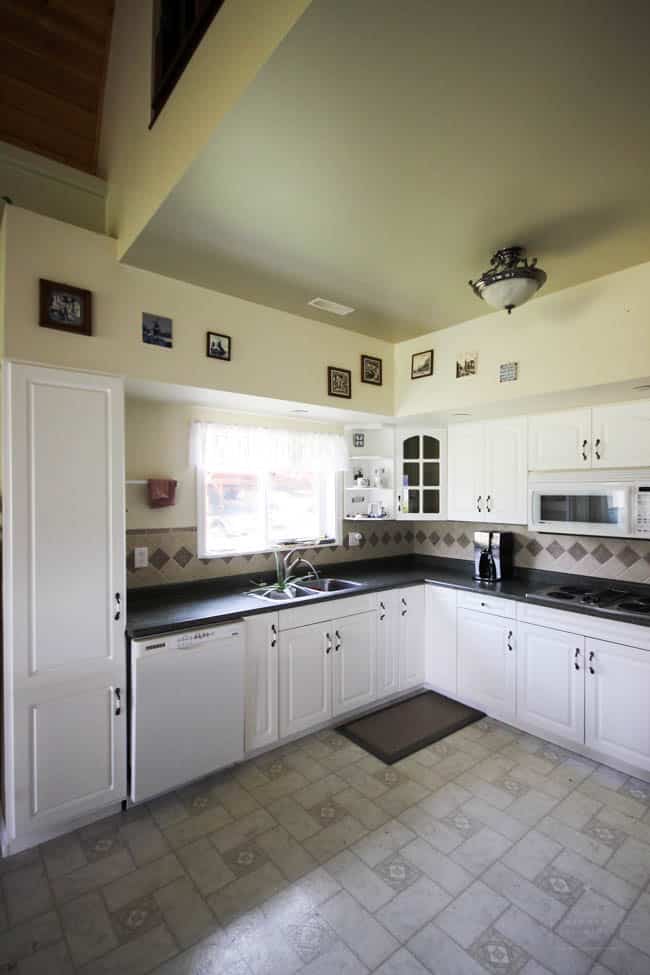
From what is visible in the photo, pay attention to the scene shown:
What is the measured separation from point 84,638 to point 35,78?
9.02 ft

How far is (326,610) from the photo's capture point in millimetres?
3004

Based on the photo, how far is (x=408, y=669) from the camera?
3.49m

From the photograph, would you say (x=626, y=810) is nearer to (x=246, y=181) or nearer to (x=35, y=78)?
(x=246, y=181)

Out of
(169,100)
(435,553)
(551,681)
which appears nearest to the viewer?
(169,100)

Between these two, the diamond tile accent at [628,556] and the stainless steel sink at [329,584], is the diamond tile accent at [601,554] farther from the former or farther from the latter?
the stainless steel sink at [329,584]

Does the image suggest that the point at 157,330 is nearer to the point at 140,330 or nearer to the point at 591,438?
the point at 140,330

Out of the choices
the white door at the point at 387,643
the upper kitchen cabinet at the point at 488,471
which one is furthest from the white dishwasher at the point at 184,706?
the upper kitchen cabinet at the point at 488,471

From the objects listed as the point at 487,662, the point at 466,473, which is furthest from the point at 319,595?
the point at 466,473

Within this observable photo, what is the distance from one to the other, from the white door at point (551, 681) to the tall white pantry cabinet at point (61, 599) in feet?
7.43

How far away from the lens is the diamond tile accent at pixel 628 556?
300 centimetres

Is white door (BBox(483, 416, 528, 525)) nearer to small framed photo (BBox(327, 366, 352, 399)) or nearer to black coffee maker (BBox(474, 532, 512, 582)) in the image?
black coffee maker (BBox(474, 532, 512, 582))

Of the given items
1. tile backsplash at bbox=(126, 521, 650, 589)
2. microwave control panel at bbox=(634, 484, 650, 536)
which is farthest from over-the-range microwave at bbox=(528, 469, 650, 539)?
tile backsplash at bbox=(126, 521, 650, 589)

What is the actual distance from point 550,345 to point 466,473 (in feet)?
3.94

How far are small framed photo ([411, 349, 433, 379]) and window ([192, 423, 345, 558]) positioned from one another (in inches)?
31.1
